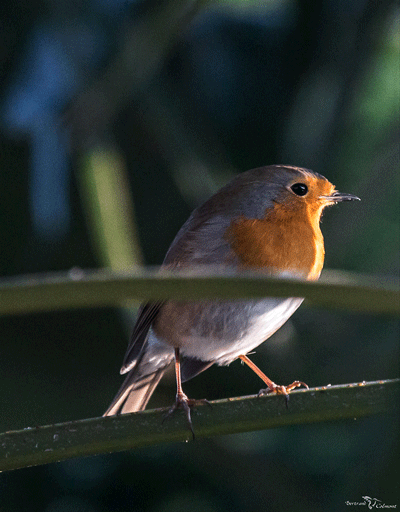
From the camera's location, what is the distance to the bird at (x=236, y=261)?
162 cm

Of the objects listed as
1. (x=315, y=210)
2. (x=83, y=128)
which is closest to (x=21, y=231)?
(x=83, y=128)

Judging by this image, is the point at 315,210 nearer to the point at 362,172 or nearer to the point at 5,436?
the point at 362,172

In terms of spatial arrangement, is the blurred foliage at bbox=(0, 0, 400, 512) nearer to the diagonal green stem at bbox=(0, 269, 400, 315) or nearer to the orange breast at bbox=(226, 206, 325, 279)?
the orange breast at bbox=(226, 206, 325, 279)

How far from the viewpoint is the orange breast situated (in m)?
1.60

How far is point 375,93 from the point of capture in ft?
6.68

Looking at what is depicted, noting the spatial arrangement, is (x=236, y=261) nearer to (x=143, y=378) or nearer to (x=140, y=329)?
(x=140, y=329)

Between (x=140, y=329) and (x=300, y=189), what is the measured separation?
607 mm

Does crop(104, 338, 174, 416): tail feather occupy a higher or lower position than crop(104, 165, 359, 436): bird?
lower

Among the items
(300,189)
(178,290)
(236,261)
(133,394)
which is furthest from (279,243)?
(178,290)

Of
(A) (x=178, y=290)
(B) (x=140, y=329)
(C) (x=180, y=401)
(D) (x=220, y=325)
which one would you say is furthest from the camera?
(B) (x=140, y=329)

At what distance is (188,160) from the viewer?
1.98m

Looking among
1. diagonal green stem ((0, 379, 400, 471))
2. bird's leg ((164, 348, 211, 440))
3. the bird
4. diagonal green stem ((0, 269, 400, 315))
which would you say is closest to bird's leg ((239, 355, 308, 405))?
the bird

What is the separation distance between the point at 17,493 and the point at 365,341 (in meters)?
1.03

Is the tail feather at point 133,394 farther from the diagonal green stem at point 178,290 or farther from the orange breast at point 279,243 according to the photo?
the diagonal green stem at point 178,290
